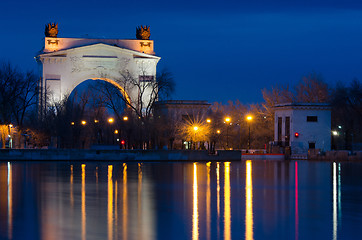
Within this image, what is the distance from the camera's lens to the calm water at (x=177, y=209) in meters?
13.4

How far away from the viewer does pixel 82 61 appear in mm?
76812

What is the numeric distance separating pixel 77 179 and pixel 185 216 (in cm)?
1104

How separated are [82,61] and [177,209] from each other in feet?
202

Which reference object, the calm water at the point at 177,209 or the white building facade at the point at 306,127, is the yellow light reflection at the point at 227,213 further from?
the white building facade at the point at 306,127

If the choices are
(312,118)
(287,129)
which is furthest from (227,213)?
(287,129)

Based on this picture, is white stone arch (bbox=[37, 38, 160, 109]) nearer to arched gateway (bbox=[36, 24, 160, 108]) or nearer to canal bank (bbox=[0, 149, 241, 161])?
arched gateway (bbox=[36, 24, 160, 108])

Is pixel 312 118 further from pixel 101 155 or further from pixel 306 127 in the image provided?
pixel 101 155

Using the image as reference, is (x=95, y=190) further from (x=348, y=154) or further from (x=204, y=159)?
(x=348, y=154)

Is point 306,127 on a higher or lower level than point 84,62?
lower

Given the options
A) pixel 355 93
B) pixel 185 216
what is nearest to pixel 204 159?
pixel 355 93

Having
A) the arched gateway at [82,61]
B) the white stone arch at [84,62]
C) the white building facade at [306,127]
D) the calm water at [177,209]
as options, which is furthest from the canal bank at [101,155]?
the white stone arch at [84,62]

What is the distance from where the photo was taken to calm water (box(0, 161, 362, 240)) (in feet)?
44.1

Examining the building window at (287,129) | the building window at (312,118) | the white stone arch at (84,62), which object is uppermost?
the white stone arch at (84,62)

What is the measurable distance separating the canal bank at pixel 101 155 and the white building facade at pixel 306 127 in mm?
17875
